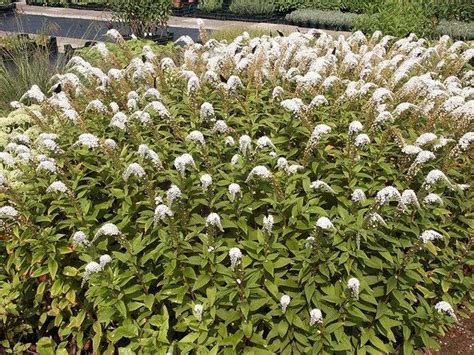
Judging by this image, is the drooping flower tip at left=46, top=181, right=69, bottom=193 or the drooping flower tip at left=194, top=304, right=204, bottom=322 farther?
the drooping flower tip at left=46, top=181, right=69, bottom=193

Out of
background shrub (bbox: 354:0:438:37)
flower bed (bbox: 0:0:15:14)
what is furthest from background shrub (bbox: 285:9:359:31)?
flower bed (bbox: 0:0:15:14)

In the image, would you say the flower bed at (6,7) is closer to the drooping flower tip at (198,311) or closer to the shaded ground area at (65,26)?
the shaded ground area at (65,26)

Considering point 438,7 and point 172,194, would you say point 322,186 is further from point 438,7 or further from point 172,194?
point 438,7

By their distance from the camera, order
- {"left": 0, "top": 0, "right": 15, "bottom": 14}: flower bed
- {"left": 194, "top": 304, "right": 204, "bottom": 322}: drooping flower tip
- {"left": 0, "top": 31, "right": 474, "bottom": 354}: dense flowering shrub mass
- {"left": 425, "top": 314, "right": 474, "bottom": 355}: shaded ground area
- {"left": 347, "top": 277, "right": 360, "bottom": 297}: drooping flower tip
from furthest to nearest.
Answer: {"left": 0, "top": 0, "right": 15, "bottom": 14}: flower bed → {"left": 425, "top": 314, "right": 474, "bottom": 355}: shaded ground area → {"left": 0, "top": 31, "right": 474, "bottom": 354}: dense flowering shrub mass → {"left": 194, "top": 304, "right": 204, "bottom": 322}: drooping flower tip → {"left": 347, "top": 277, "right": 360, "bottom": 297}: drooping flower tip

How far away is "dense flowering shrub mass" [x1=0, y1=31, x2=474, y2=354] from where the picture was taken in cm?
307

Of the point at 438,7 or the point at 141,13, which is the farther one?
the point at 438,7

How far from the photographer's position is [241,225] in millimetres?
3256

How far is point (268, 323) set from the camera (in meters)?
3.12

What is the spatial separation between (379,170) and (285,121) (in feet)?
2.67

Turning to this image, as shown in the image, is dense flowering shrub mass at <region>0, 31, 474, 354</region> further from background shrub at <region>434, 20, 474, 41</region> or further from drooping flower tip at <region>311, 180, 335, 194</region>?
background shrub at <region>434, 20, 474, 41</region>

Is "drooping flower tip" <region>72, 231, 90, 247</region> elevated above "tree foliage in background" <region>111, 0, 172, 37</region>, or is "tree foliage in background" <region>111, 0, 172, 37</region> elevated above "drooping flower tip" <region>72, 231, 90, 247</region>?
"drooping flower tip" <region>72, 231, 90, 247</region>

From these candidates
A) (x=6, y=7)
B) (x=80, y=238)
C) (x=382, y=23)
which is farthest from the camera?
(x=6, y=7)

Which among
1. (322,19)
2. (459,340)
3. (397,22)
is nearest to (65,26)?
(322,19)

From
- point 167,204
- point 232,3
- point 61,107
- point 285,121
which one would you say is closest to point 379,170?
point 285,121
